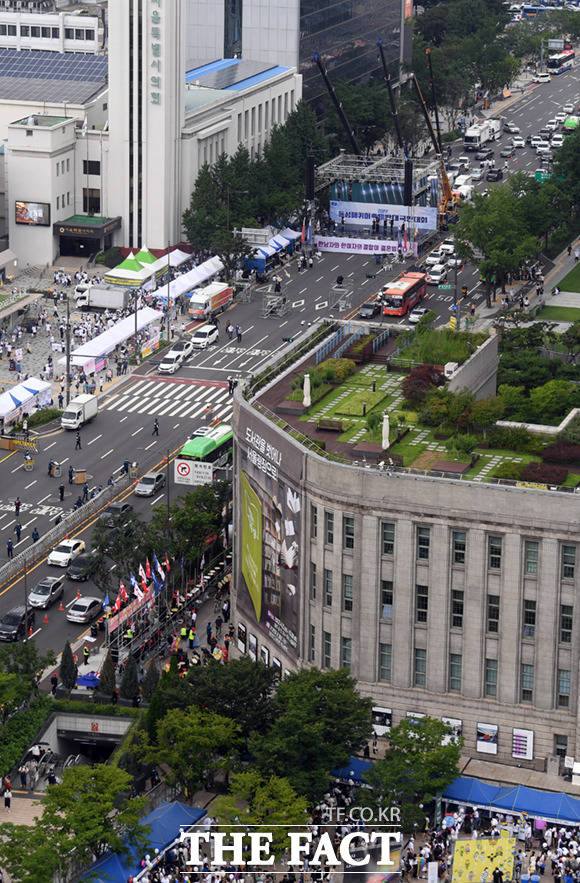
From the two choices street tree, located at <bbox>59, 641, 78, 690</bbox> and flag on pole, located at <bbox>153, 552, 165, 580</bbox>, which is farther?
flag on pole, located at <bbox>153, 552, 165, 580</bbox>

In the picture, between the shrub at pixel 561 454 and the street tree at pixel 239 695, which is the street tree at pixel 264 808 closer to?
the street tree at pixel 239 695

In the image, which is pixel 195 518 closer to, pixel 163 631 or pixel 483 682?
pixel 163 631

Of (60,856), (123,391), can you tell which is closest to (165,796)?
(60,856)

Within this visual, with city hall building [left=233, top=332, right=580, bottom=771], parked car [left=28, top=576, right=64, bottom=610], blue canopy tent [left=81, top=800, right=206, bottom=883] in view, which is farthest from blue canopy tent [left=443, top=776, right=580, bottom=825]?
parked car [left=28, top=576, right=64, bottom=610]

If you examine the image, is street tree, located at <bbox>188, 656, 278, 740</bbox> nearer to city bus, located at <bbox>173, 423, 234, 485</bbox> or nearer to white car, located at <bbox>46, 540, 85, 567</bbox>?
white car, located at <bbox>46, 540, 85, 567</bbox>

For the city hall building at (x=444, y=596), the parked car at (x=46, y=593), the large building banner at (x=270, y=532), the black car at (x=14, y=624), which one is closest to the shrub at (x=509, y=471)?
the city hall building at (x=444, y=596)

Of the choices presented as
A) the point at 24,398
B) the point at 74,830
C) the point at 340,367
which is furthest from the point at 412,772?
the point at 24,398
